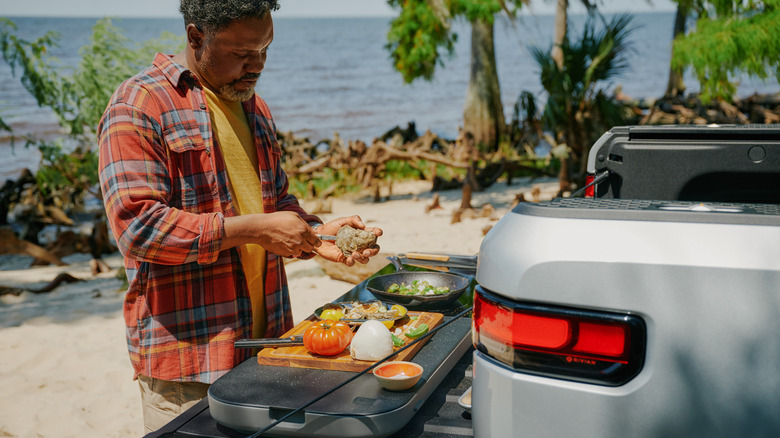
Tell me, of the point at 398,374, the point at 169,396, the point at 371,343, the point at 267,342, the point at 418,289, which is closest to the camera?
the point at 398,374

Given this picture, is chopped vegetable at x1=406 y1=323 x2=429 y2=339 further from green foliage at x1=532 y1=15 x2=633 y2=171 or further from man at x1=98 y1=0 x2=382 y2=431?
green foliage at x1=532 y1=15 x2=633 y2=171

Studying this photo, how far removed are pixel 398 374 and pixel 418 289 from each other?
95cm

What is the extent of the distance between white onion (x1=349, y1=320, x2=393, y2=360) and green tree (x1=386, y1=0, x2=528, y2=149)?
9610 mm

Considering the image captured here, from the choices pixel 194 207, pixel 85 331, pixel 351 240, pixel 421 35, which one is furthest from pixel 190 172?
pixel 421 35

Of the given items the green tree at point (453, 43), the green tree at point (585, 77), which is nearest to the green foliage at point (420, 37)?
the green tree at point (453, 43)

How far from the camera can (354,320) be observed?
264 centimetres

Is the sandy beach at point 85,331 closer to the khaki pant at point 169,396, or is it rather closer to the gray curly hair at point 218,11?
the khaki pant at point 169,396

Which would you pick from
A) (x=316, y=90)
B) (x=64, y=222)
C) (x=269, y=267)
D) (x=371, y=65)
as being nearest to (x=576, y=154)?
(x=64, y=222)

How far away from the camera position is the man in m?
2.23

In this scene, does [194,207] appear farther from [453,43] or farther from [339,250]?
[453,43]

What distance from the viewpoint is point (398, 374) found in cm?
217

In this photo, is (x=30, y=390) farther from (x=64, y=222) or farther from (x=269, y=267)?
(x=64, y=222)

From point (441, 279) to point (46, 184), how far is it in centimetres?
897

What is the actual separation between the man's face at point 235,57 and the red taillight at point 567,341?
1.40m
